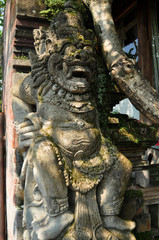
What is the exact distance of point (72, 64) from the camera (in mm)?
2197

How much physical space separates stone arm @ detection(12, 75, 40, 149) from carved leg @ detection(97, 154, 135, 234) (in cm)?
85

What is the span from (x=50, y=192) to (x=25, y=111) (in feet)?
3.32

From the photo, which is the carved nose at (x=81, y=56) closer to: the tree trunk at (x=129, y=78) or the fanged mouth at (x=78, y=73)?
the fanged mouth at (x=78, y=73)

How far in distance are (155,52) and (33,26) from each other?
420cm

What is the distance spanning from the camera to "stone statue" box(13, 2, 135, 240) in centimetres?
202

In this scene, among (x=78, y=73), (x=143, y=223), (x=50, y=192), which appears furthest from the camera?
(x=143, y=223)

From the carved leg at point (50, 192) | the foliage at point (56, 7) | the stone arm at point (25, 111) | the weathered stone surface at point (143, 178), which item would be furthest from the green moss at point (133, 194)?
the foliage at point (56, 7)

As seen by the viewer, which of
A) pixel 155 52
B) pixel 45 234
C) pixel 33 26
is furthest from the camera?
pixel 155 52

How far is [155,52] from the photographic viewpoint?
6.31 meters

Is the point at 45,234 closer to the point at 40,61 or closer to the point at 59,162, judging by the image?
the point at 59,162

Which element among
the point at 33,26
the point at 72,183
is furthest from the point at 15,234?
the point at 33,26

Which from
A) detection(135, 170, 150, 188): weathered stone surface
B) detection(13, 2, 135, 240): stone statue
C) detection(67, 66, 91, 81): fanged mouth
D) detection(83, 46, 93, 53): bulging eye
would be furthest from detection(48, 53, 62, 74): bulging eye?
detection(135, 170, 150, 188): weathered stone surface

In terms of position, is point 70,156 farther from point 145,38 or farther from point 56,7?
point 145,38

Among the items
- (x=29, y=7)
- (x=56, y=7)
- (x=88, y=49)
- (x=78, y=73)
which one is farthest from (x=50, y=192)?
(x=29, y=7)
